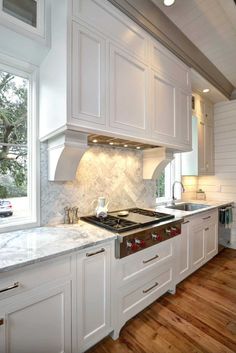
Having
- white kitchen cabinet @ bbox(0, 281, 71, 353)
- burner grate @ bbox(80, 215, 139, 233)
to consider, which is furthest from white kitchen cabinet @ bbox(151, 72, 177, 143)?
white kitchen cabinet @ bbox(0, 281, 71, 353)

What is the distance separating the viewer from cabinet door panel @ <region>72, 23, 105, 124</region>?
135 cm

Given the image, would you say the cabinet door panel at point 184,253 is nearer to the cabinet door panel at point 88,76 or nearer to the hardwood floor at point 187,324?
the hardwood floor at point 187,324

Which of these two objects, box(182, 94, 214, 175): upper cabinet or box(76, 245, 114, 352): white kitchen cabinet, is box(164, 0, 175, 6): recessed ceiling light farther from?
box(76, 245, 114, 352): white kitchen cabinet

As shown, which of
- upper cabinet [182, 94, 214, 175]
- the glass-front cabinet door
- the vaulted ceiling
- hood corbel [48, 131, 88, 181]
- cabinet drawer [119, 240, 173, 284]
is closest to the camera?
the glass-front cabinet door

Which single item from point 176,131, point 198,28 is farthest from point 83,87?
point 198,28

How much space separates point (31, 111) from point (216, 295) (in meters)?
2.71

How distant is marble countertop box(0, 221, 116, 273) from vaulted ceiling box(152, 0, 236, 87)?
2177mm

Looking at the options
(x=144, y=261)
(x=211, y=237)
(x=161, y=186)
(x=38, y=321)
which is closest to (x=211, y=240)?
(x=211, y=237)

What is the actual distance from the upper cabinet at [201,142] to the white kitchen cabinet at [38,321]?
104 inches

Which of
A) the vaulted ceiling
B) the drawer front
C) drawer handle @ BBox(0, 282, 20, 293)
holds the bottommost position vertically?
the drawer front

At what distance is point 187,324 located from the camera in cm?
172

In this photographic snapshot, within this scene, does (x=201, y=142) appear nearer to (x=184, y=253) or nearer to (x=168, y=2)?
(x=184, y=253)

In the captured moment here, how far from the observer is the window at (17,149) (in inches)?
62.9

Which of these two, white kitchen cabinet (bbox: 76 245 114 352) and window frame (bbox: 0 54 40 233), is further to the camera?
window frame (bbox: 0 54 40 233)
